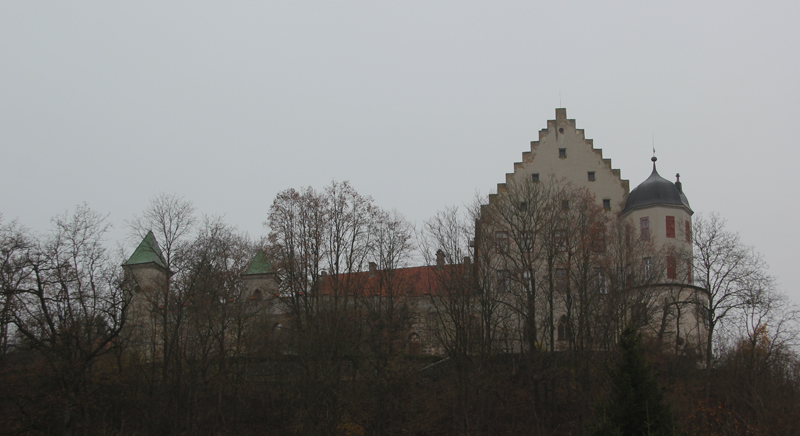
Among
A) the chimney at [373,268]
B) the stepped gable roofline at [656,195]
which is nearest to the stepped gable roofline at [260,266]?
the chimney at [373,268]

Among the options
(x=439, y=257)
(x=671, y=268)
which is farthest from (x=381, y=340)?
(x=671, y=268)

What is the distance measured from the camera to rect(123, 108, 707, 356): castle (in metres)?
38.4

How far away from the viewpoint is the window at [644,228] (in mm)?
46625

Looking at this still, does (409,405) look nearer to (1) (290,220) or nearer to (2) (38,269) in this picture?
(1) (290,220)

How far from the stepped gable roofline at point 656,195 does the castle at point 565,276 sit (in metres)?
0.07

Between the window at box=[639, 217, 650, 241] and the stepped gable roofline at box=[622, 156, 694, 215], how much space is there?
93cm

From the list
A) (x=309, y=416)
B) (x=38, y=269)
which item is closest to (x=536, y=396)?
(x=309, y=416)

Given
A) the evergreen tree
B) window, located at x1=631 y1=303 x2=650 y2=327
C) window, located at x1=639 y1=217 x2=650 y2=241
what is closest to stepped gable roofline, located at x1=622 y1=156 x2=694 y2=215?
window, located at x1=639 y1=217 x2=650 y2=241

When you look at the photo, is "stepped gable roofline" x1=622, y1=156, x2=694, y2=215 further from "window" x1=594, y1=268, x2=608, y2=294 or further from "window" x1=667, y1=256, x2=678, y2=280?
"window" x1=594, y1=268, x2=608, y2=294

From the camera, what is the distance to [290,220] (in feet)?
148

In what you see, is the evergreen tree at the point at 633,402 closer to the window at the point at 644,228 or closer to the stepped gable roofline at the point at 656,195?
the window at the point at 644,228

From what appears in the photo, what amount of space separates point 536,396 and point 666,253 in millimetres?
14447

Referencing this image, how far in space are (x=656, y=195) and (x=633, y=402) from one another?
1085 inches

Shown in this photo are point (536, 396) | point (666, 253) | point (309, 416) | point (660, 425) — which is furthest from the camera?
point (666, 253)
